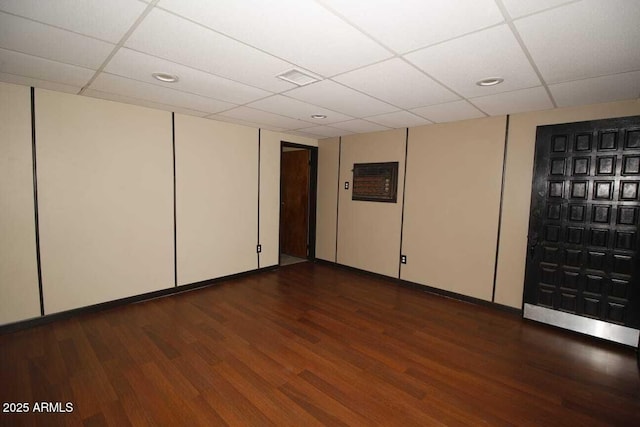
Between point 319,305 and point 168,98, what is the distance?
10.2 feet

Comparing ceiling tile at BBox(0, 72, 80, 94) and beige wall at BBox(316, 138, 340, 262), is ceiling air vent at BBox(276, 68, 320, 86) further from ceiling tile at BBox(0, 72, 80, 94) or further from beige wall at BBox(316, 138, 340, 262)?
beige wall at BBox(316, 138, 340, 262)

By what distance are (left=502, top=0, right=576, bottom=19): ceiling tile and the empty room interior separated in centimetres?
1

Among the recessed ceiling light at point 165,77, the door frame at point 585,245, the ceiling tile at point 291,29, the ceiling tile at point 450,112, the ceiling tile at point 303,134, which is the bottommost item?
the door frame at point 585,245

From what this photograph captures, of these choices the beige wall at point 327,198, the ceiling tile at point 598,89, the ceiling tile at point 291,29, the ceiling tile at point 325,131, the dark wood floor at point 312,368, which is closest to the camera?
the ceiling tile at point 291,29

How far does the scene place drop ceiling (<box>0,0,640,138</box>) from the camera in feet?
5.28

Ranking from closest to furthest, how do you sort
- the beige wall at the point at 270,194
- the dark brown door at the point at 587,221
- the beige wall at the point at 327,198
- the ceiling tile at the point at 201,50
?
the ceiling tile at the point at 201,50 → the dark brown door at the point at 587,221 → the beige wall at the point at 270,194 → the beige wall at the point at 327,198

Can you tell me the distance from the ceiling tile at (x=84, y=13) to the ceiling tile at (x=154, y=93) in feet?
2.98

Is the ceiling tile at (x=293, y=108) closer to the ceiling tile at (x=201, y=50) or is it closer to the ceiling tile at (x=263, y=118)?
the ceiling tile at (x=263, y=118)

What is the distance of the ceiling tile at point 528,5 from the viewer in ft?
4.91

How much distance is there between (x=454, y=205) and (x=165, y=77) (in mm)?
3825

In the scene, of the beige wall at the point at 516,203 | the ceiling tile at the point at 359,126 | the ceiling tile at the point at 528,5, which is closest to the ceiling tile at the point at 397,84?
the ceiling tile at the point at 528,5

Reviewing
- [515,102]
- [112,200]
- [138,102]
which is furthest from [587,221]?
Answer: [112,200]

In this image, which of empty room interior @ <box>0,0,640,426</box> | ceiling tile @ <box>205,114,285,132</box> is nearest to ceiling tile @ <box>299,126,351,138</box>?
empty room interior @ <box>0,0,640,426</box>

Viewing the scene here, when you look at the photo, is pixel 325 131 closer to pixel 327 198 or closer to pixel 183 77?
pixel 327 198
